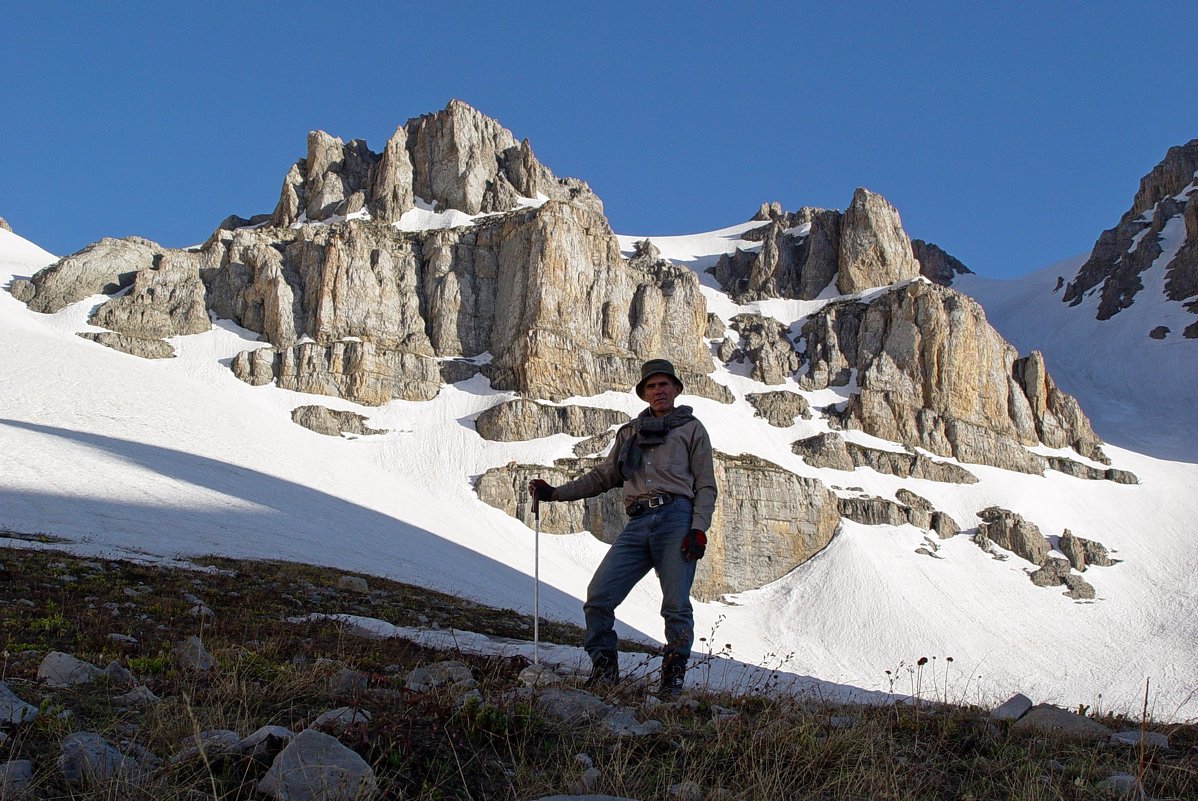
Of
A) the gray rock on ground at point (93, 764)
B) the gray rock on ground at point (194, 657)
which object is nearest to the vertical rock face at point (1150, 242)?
the gray rock on ground at point (194, 657)

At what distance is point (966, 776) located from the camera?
4.64 m

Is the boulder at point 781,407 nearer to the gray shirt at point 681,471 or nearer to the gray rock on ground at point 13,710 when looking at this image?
the gray shirt at point 681,471

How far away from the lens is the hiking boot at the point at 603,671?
621 centimetres

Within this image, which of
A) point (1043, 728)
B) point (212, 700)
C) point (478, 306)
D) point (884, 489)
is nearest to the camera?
point (212, 700)

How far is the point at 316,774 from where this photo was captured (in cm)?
323

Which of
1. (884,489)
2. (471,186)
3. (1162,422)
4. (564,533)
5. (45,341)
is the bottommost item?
(564,533)

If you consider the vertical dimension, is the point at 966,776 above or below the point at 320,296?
below

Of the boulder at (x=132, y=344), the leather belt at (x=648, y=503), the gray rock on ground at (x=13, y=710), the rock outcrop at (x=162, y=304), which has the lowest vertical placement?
the gray rock on ground at (x=13, y=710)

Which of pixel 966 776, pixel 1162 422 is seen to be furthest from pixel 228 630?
pixel 1162 422

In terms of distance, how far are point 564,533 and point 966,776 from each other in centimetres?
6292

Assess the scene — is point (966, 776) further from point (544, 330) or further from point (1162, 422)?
point (1162, 422)

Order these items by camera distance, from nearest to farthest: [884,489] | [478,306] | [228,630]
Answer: [228,630] < [884,489] < [478,306]

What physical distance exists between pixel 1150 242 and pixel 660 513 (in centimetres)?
17467

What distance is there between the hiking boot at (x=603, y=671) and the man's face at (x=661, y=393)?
242cm
